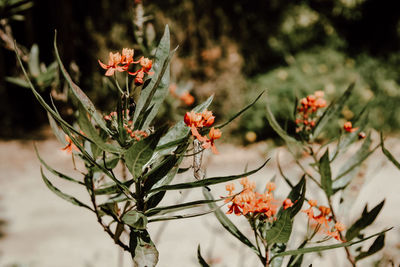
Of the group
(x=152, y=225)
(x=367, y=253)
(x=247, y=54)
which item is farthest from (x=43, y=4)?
Answer: (x=367, y=253)

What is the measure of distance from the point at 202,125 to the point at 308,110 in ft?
2.27

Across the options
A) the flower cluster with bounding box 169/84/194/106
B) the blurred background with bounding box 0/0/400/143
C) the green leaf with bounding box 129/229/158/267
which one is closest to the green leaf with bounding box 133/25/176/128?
the green leaf with bounding box 129/229/158/267

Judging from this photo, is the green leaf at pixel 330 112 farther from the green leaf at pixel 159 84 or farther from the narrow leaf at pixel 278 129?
the green leaf at pixel 159 84

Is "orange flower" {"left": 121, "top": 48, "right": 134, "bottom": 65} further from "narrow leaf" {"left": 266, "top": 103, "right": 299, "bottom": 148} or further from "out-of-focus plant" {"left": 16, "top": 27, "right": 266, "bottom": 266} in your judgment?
"narrow leaf" {"left": 266, "top": 103, "right": 299, "bottom": 148}

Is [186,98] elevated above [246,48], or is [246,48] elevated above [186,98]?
[246,48]

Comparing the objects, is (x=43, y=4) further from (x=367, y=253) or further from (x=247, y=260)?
(x=367, y=253)

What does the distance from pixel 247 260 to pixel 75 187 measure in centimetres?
295

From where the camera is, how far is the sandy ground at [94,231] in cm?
365

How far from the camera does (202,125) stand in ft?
3.15

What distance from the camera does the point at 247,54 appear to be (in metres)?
8.49

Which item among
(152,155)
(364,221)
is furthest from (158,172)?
(364,221)

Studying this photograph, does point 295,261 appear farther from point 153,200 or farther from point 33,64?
point 33,64

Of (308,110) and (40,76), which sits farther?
(40,76)

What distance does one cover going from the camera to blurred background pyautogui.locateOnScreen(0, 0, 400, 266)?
22.8 feet
